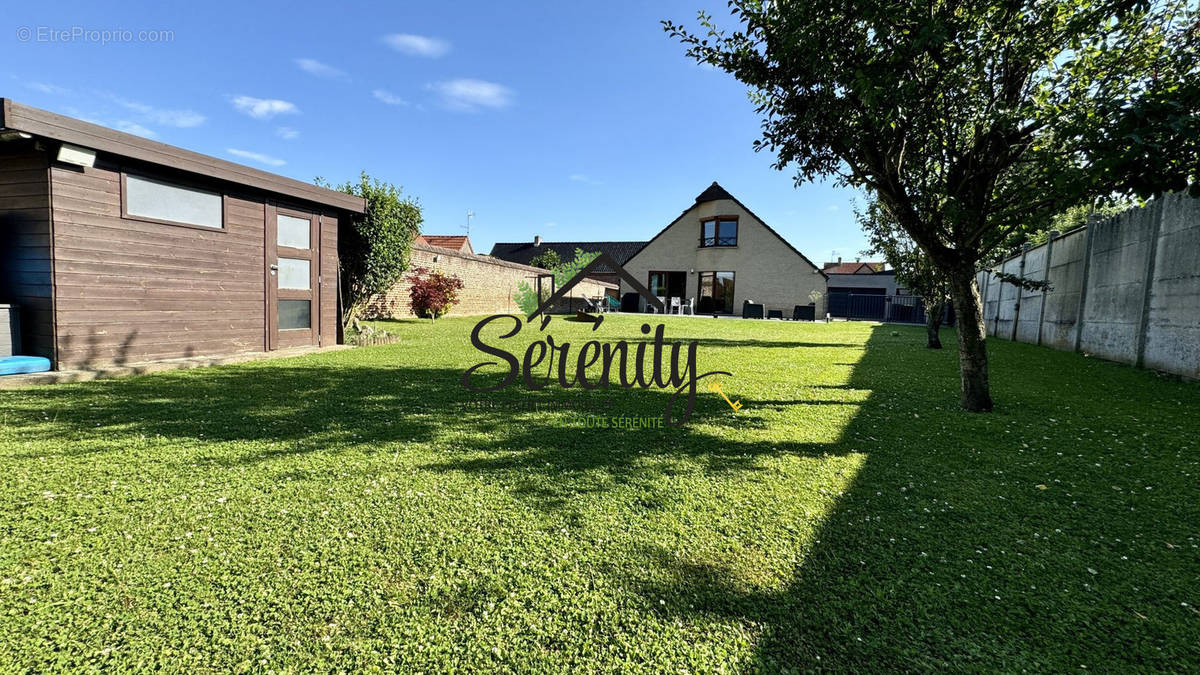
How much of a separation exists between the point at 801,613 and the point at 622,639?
0.68 m

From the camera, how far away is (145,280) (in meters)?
6.22

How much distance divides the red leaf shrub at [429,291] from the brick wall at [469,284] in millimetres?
279

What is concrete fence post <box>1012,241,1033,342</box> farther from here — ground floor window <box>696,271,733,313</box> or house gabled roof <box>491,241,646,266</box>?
house gabled roof <box>491,241,646,266</box>

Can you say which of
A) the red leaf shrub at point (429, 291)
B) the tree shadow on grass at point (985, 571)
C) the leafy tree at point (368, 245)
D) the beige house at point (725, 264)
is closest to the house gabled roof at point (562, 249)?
the beige house at point (725, 264)

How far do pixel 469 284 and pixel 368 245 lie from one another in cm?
1036

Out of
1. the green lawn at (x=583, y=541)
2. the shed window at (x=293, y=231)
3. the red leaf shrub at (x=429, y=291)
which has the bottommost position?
the green lawn at (x=583, y=541)

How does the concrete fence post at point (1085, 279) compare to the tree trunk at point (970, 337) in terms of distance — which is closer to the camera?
the tree trunk at point (970, 337)

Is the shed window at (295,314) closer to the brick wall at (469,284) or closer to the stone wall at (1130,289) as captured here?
the brick wall at (469,284)

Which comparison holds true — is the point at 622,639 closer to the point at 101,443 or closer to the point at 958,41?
the point at 101,443

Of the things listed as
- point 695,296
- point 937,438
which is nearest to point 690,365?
point 937,438

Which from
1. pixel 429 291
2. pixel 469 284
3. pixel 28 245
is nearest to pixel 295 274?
pixel 28 245

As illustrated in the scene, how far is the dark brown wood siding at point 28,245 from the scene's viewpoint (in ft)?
17.4

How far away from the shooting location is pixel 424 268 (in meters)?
16.4

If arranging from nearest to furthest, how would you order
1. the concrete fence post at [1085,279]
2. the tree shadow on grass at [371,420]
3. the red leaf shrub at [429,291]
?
the tree shadow on grass at [371,420]
the concrete fence post at [1085,279]
the red leaf shrub at [429,291]
